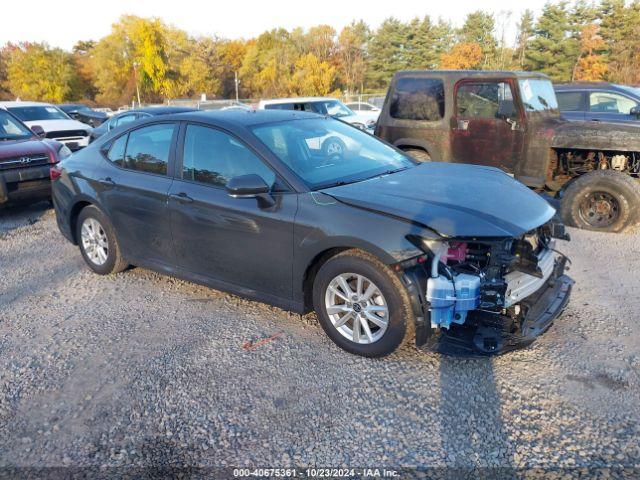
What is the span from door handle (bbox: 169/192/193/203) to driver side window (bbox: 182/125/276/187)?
146mm

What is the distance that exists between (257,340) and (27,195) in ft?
19.4

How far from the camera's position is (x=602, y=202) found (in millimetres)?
6938

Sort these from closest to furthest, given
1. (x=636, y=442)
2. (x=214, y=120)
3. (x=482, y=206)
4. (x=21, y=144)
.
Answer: (x=636, y=442) → (x=482, y=206) → (x=214, y=120) → (x=21, y=144)

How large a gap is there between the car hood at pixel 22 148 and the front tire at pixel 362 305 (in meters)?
6.53

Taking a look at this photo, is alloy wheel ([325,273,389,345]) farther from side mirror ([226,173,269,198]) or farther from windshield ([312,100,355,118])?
windshield ([312,100,355,118])

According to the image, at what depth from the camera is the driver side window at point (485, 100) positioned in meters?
7.33

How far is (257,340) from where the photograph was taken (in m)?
4.12

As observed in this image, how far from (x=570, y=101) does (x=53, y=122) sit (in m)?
13.4

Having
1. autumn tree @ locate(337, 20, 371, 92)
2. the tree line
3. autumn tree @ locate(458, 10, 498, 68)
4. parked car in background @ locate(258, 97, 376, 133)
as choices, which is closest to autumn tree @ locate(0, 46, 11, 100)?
the tree line

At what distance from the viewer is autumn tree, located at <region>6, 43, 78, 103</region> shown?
5619 cm

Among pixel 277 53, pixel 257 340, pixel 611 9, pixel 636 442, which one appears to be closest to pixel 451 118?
pixel 257 340

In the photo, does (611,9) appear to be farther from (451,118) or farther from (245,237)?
(245,237)

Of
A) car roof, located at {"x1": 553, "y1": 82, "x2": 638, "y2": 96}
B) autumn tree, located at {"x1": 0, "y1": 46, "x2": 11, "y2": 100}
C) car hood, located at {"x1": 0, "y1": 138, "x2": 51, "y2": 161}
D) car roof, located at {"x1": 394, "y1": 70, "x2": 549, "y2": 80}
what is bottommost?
car hood, located at {"x1": 0, "y1": 138, "x2": 51, "y2": 161}

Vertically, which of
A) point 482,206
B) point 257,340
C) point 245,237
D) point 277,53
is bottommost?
point 257,340
